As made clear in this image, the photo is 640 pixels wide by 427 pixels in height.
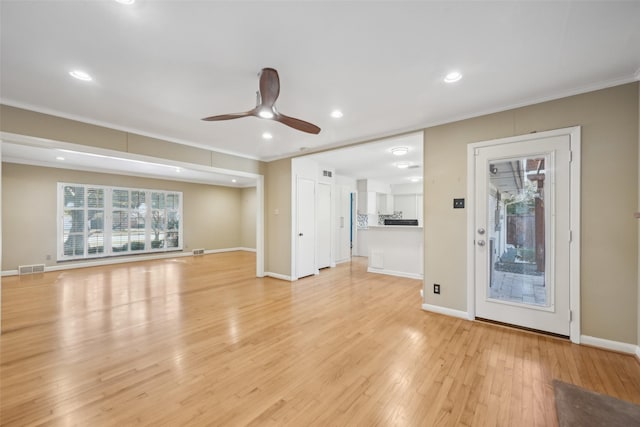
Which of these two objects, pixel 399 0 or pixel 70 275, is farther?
pixel 70 275

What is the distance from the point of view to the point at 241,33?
1898mm

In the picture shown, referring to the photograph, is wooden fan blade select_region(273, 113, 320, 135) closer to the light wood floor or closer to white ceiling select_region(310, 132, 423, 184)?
white ceiling select_region(310, 132, 423, 184)

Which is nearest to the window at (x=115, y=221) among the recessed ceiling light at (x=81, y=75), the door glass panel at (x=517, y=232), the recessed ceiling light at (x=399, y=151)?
the recessed ceiling light at (x=81, y=75)

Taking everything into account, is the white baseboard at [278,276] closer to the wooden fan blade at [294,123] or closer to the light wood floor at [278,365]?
the light wood floor at [278,365]

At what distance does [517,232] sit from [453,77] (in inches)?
76.6

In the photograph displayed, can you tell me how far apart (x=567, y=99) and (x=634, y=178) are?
98 centimetres

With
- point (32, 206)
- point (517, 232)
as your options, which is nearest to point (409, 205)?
point (517, 232)

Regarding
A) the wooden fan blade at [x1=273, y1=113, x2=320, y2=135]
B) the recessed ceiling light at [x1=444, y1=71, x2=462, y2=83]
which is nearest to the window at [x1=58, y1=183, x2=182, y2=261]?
the wooden fan blade at [x1=273, y1=113, x2=320, y2=135]

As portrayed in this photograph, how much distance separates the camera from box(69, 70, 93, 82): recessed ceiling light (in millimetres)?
2404

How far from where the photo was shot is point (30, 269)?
611cm

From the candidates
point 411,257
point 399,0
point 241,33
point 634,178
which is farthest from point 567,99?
point 411,257

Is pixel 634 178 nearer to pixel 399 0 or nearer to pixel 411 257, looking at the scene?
pixel 399 0

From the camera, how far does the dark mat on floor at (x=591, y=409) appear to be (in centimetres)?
168

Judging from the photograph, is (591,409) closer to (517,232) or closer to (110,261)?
(517,232)
